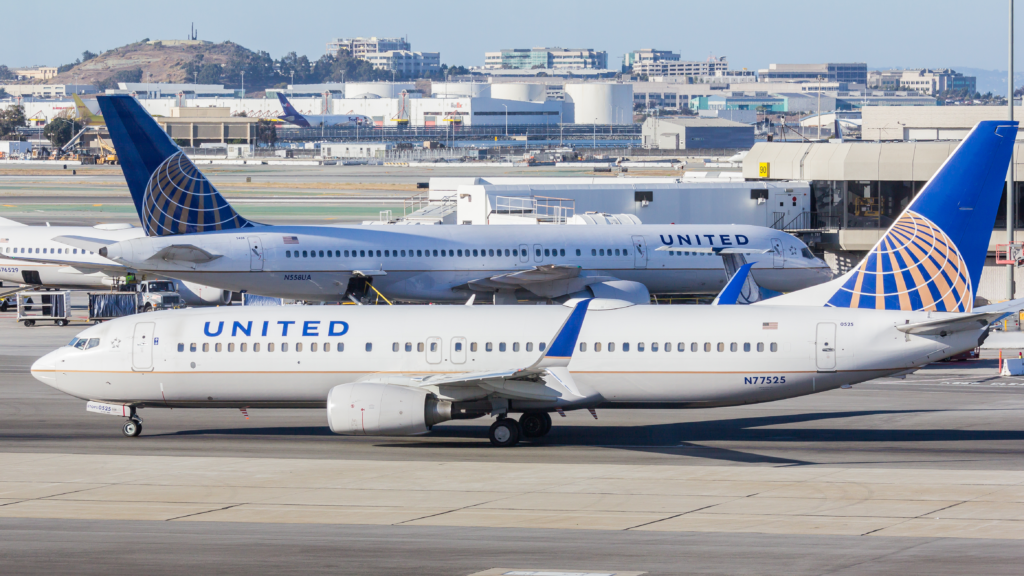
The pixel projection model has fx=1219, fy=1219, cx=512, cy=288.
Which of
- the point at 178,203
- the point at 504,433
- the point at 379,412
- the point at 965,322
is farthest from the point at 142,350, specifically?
the point at 178,203

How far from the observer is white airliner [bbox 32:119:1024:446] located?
2675 centimetres

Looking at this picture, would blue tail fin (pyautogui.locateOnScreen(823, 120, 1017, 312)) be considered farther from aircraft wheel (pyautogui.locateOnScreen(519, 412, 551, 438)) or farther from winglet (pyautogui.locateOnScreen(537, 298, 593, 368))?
aircraft wheel (pyautogui.locateOnScreen(519, 412, 551, 438))

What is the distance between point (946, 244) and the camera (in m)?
28.4

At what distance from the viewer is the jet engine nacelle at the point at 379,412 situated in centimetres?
2612

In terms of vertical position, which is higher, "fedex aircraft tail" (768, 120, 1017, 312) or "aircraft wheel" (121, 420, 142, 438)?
"fedex aircraft tail" (768, 120, 1017, 312)

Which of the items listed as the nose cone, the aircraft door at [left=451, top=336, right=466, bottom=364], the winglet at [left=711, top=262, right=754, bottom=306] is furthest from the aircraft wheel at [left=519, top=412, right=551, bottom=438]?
the nose cone

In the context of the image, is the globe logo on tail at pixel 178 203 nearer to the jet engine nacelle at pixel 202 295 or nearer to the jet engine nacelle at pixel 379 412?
the jet engine nacelle at pixel 202 295

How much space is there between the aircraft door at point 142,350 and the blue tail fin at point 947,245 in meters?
16.1

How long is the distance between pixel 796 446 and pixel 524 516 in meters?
9.47

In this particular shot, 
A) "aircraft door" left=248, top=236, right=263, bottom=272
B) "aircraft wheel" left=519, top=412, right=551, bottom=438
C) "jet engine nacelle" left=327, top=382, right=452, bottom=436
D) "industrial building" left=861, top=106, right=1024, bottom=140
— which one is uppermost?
"industrial building" left=861, top=106, right=1024, bottom=140

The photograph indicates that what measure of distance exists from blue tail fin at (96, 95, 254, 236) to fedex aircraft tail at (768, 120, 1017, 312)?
27.7 m

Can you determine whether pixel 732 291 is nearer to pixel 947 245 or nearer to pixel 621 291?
pixel 947 245

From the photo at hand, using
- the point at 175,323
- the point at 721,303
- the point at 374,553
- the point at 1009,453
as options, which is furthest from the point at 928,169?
the point at 374,553

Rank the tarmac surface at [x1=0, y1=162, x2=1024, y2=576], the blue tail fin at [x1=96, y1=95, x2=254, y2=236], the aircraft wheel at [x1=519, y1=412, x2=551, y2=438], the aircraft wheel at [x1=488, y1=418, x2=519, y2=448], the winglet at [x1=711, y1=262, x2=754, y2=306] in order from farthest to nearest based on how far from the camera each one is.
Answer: the blue tail fin at [x1=96, y1=95, x2=254, y2=236]
the winglet at [x1=711, y1=262, x2=754, y2=306]
the aircraft wheel at [x1=519, y1=412, x2=551, y2=438]
the aircraft wheel at [x1=488, y1=418, x2=519, y2=448]
the tarmac surface at [x1=0, y1=162, x2=1024, y2=576]
